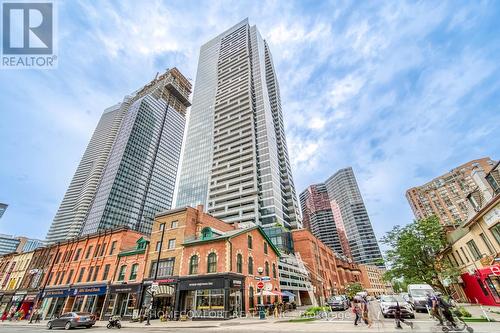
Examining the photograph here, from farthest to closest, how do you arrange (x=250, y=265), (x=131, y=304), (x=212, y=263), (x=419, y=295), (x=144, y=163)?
(x=144, y=163) < (x=131, y=304) < (x=250, y=265) < (x=212, y=263) < (x=419, y=295)

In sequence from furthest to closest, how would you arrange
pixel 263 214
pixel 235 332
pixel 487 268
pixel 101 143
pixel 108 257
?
pixel 101 143
pixel 263 214
pixel 108 257
pixel 487 268
pixel 235 332

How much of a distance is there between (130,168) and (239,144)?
208 feet

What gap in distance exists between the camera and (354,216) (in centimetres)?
17388

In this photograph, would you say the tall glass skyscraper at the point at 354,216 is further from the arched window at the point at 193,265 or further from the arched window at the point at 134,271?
the arched window at the point at 134,271

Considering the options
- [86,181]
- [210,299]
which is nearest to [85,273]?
[210,299]

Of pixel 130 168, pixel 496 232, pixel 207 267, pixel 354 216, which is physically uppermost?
pixel 130 168

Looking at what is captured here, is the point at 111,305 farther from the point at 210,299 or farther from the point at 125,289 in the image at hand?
the point at 210,299

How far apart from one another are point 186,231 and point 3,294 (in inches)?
1704

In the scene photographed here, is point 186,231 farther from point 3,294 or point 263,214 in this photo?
point 263,214

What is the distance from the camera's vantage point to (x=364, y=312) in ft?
41.8

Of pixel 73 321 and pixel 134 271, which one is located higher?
pixel 134 271

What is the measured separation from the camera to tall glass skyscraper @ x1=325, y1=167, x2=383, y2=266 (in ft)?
521

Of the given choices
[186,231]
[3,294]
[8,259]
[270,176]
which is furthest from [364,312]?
[270,176]

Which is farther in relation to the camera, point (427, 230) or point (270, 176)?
A: point (270, 176)
